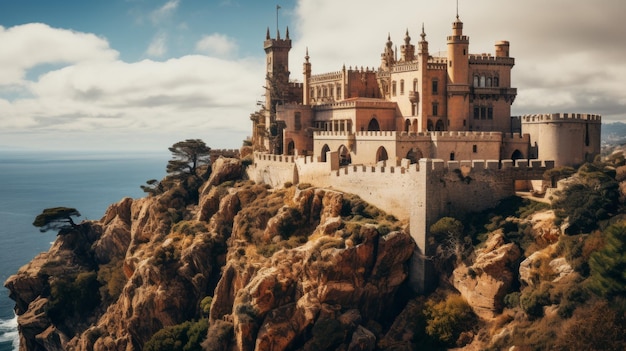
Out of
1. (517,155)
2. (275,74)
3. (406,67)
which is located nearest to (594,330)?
(517,155)

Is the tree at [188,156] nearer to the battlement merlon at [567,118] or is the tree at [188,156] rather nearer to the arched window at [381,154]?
the arched window at [381,154]

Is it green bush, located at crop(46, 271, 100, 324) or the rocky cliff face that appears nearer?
the rocky cliff face

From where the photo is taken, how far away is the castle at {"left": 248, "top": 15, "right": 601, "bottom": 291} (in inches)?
2270

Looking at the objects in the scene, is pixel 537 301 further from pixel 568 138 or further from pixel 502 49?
pixel 502 49

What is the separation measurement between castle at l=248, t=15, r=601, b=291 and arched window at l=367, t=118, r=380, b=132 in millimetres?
118

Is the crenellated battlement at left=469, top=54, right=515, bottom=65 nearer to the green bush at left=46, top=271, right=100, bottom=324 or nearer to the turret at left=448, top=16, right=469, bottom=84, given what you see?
the turret at left=448, top=16, right=469, bottom=84

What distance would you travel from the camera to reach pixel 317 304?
54.7 m

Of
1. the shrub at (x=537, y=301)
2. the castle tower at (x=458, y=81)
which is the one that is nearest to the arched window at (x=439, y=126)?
the castle tower at (x=458, y=81)

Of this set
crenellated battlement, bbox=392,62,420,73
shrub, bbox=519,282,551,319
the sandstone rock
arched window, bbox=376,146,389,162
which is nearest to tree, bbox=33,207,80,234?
arched window, bbox=376,146,389,162

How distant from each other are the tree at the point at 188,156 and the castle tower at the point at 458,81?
3590cm

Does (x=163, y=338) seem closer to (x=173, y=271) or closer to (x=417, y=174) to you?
(x=173, y=271)

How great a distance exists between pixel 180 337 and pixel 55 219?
3781 centimetres

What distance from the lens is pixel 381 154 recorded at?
229 feet

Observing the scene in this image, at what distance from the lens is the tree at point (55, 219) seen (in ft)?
293
